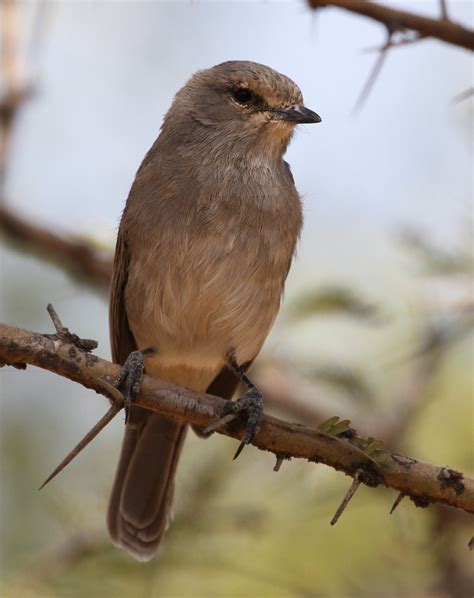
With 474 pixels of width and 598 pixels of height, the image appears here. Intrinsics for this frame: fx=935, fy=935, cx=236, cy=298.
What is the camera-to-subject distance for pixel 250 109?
16.1 ft

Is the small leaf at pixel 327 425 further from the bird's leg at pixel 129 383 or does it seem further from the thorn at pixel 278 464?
the bird's leg at pixel 129 383

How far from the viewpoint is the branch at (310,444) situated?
2963 millimetres

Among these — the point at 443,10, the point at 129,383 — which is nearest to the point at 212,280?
the point at 129,383

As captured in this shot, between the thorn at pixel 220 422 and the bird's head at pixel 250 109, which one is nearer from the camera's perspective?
the thorn at pixel 220 422

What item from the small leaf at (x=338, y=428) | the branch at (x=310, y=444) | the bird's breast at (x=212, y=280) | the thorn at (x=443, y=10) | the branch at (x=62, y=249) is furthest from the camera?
the branch at (x=62, y=249)

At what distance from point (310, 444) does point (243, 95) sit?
7.87 ft

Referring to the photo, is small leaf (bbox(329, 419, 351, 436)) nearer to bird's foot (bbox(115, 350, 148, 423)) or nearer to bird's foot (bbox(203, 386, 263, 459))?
bird's foot (bbox(203, 386, 263, 459))

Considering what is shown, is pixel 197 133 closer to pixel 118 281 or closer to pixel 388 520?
pixel 118 281

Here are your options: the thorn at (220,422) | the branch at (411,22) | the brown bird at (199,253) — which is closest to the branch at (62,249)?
the brown bird at (199,253)

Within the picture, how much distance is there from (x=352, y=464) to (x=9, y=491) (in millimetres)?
3669

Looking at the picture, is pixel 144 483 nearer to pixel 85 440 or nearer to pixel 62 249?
pixel 62 249

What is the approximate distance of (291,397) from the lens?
18.0 feet

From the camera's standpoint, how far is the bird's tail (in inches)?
187

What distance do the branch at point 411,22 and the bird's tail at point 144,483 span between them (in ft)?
8.08
